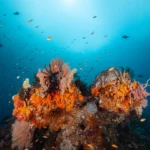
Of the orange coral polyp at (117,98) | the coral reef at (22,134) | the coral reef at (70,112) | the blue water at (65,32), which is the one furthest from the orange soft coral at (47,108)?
the blue water at (65,32)

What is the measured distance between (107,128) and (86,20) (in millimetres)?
87648

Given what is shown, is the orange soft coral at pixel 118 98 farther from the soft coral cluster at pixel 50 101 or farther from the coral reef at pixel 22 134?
the coral reef at pixel 22 134

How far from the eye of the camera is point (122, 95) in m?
6.24

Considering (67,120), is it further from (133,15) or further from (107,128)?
(133,15)

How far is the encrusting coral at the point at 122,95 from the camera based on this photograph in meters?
6.27

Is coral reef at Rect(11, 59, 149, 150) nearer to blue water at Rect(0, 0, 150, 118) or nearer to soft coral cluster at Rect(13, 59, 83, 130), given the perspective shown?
soft coral cluster at Rect(13, 59, 83, 130)

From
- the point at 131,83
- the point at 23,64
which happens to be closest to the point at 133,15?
the point at 23,64

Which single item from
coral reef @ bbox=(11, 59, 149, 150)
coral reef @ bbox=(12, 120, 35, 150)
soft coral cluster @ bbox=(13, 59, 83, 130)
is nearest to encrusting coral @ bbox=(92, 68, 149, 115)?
coral reef @ bbox=(11, 59, 149, 150)

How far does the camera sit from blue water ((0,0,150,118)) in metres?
59.9

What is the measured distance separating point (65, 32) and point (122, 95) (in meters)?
93.6

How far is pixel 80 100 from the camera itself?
20.4 feet

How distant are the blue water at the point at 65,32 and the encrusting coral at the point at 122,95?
3822cm

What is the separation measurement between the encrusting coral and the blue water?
125 ft

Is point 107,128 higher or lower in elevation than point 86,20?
lower
